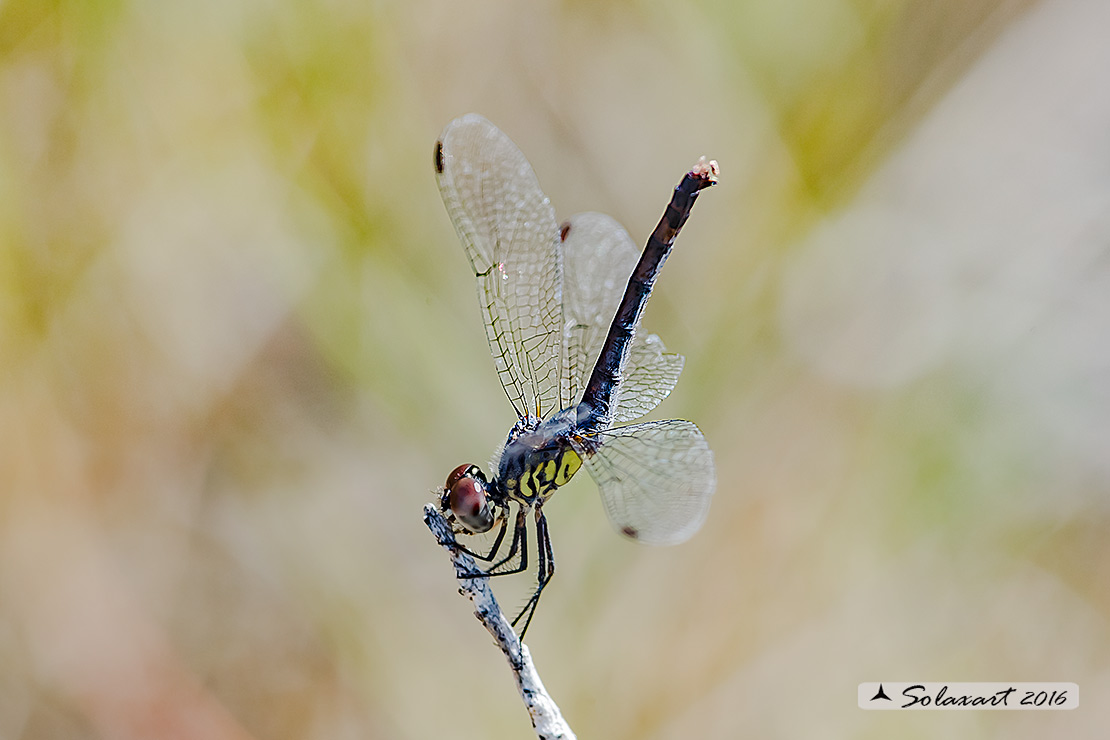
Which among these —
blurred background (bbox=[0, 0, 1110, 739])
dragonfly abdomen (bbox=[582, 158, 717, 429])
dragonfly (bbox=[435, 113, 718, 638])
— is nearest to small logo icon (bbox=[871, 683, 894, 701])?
blurred background (bbox=[0, 0, 1110, 739])

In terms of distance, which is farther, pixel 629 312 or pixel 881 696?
pixel 881 696

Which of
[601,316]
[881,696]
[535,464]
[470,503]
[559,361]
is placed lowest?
[881,696]

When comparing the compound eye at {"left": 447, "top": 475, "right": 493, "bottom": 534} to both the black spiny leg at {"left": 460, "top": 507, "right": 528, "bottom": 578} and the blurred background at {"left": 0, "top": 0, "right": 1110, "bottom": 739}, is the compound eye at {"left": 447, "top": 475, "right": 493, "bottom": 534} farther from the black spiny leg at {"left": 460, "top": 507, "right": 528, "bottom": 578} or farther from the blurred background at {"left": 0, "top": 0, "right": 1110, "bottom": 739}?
the blurred background at {"left": 0, "top": 0, "right": 1110, "bottom": 739}

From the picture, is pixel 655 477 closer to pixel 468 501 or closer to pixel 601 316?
pixel 468 501

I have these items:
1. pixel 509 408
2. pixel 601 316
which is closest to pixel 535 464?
pixel 601 316

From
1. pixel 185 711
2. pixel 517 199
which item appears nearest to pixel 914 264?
pixel 517 199

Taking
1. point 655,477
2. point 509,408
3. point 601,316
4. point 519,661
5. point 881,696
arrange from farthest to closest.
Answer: point 509,408 → point 881,696 → point 601,316 → point 655,477 → point 519,661

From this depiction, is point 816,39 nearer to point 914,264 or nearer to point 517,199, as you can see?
point 914,264
